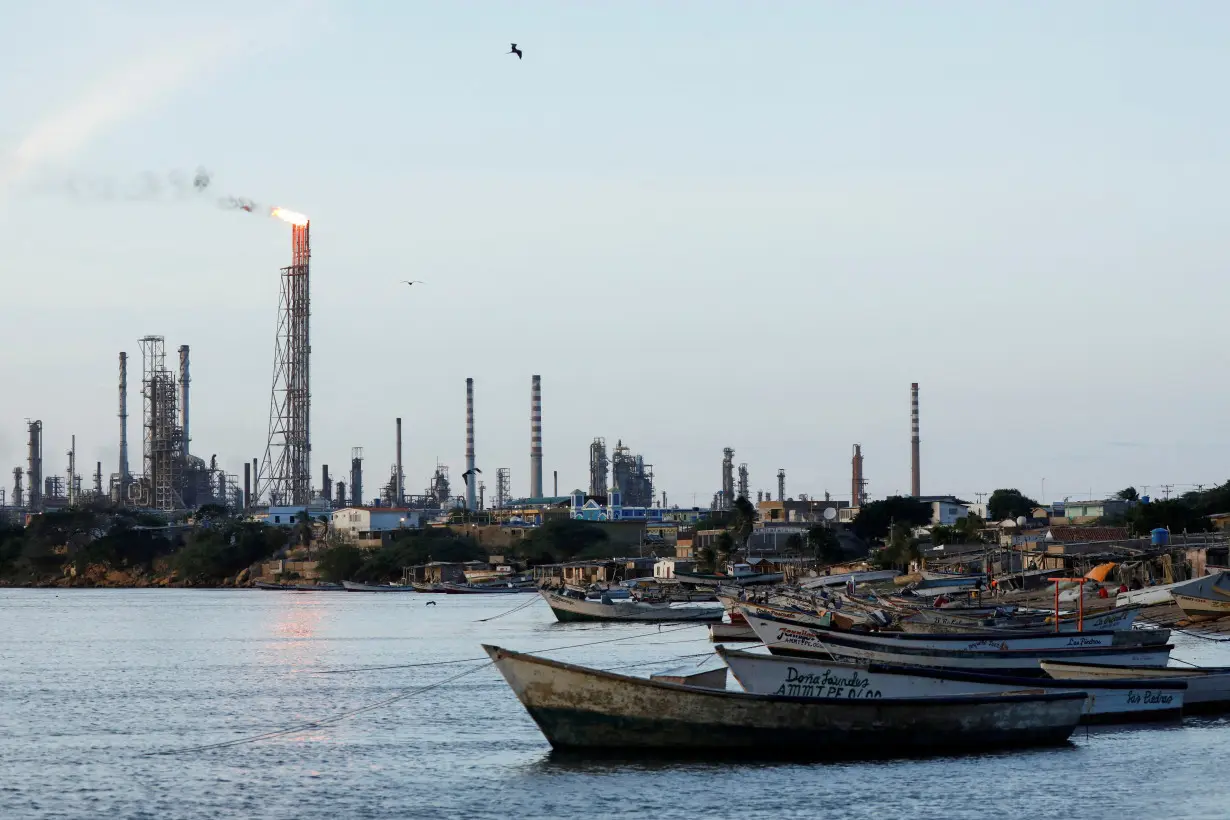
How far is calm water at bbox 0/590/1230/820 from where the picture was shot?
27.0 meters

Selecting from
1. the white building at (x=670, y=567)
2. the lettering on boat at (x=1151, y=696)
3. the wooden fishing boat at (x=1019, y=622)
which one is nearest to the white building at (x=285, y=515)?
the white building at (x=670, y=567)

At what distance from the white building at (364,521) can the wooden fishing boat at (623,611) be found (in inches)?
3765

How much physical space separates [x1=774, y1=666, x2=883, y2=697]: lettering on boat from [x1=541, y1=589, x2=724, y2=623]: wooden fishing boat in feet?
173

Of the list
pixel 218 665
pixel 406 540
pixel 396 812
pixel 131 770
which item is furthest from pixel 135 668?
pixel 406 540

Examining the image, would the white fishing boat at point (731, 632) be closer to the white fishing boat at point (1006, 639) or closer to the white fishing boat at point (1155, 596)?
the white fishing boat at point (1155, 596)

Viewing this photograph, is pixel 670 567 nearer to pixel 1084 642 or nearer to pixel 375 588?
pixel 375 588

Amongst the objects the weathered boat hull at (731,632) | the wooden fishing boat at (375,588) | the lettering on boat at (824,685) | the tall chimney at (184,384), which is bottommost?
the wooden fishing boat at (375,588)

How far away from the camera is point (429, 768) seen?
31.6m

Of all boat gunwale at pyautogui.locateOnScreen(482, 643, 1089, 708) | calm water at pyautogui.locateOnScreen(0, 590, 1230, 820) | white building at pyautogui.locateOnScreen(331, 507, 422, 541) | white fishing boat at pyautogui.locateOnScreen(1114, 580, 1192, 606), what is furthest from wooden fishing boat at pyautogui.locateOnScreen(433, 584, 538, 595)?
boat gunwale at pyautogui.locateOnScreen(482, 643, 1089, 708)

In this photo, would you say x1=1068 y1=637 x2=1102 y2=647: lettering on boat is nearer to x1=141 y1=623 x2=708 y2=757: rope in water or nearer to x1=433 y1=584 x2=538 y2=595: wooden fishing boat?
x1=141 y1=623 x2=708 y2=757: rope in water

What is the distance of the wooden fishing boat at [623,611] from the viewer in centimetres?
8494

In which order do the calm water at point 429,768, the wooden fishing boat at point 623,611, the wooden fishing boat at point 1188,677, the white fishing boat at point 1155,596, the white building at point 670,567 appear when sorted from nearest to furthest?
the calm water at point 429,768, the wooden fishing boat at point 1188,677, the white fishing boat at point 1155,596, the wooden fishing boat at point 623,611, the white building at point 670,567

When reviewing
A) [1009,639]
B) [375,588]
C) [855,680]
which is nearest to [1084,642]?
[1009,639]

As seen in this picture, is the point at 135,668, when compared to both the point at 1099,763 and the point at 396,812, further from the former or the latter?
the point at 1099,763
